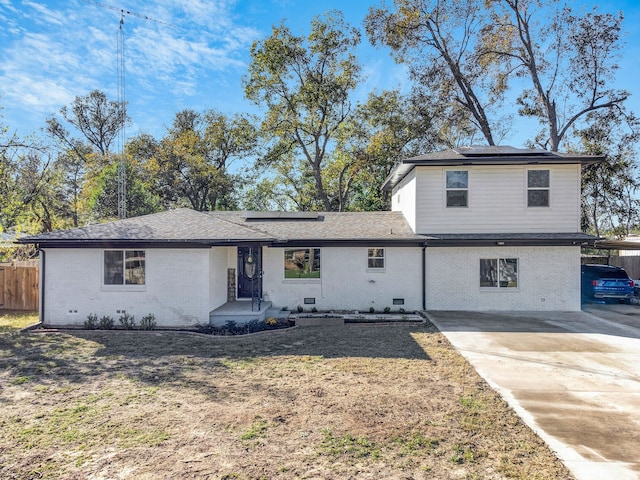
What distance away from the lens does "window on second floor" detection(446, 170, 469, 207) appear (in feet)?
43.4

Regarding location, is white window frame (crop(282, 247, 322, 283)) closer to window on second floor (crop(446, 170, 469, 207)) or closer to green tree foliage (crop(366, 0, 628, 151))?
window on second floor (crop(446, 170, 469, 207))

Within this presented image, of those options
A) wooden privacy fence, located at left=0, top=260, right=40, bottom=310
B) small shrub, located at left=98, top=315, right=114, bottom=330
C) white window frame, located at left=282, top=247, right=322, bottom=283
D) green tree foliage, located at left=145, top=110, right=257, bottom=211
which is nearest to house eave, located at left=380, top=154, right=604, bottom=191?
white window frame, located at left=282, top=247, right=322, bottom=283

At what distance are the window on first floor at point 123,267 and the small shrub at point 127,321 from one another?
1.01 meters

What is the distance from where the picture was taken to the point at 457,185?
13.2 meters

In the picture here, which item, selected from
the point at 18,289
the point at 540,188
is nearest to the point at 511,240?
the point at 540,188

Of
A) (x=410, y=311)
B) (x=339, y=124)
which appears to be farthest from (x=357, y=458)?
(x=339, y=124)

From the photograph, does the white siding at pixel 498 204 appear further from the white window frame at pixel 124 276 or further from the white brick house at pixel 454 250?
the white window frame at pixel 124 276

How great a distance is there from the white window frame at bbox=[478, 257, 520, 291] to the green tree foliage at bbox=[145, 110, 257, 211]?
20515mm

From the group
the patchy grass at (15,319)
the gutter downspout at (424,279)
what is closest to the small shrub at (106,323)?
the patchy grass at (15,319)

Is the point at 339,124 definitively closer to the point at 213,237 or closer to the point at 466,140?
the point at 466,140

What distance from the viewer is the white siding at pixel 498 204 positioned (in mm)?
13070

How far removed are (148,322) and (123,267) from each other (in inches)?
73.5

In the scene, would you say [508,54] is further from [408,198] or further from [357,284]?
[357,284]

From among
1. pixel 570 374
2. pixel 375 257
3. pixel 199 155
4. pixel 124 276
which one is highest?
pixel 199 155
